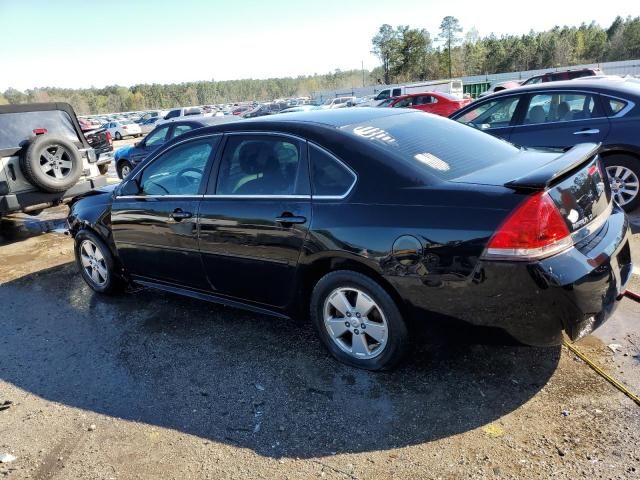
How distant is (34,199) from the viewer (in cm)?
739

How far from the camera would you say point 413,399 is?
9.66 ft

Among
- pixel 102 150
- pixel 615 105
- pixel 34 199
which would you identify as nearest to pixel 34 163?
pixel 34 199

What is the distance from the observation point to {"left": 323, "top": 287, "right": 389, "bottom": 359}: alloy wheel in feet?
10.0

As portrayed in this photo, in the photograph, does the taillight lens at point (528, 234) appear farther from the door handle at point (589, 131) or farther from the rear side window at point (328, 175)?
the door handle at point (589, 131)

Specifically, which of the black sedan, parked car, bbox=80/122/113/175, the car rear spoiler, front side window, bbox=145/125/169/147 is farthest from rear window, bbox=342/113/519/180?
front side window, bbox=145/125/169/147

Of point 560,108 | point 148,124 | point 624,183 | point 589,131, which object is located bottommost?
point 148,124

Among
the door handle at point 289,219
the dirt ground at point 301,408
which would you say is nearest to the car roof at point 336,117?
the door handle at point 289,219

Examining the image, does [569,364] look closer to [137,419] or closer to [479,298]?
[479,298]

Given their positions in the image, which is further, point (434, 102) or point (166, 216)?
point (434, 102)

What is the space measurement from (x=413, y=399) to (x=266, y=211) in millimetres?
1492

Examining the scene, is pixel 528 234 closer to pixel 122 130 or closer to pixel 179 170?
pixel 179 170

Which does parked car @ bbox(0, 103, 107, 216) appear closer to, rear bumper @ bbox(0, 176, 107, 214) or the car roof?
rear bumper @ bbox(0, 176, 107, 214)

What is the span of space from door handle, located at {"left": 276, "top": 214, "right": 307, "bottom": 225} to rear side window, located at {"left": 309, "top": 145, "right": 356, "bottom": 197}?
0.18 metres

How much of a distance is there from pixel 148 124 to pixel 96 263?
37.4 m
